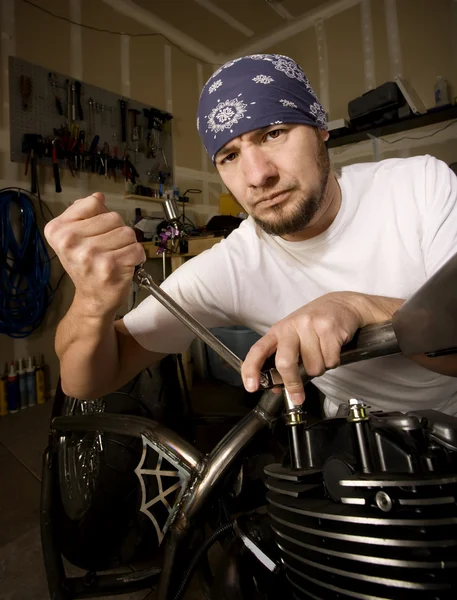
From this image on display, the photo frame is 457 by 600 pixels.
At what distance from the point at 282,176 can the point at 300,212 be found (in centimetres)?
9

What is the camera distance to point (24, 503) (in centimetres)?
116

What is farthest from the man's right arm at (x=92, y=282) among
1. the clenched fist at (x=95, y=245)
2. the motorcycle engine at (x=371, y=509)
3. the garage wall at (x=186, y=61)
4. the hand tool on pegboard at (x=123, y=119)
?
the hand tool on pegboard at (x=123, y=119)

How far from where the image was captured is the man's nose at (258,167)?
71 cm

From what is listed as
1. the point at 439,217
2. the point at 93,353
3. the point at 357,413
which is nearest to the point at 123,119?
the point at 93,353

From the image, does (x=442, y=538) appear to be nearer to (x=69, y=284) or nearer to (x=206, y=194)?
(x=69, y=284)

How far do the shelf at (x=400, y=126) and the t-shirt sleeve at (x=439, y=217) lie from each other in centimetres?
182

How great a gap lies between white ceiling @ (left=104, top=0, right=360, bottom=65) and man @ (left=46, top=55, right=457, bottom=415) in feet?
8.50

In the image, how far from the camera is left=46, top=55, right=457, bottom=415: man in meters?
0.68

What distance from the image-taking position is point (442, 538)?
0.24 meters

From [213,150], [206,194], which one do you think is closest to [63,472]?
[213,150]

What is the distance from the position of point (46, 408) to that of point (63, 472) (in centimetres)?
123

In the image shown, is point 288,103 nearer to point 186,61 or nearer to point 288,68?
point 288,68

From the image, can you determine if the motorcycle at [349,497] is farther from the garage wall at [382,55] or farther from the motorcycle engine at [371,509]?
the garage wall at [382,55]

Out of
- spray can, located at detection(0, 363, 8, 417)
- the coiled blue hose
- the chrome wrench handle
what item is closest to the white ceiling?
the coiled blue hose
